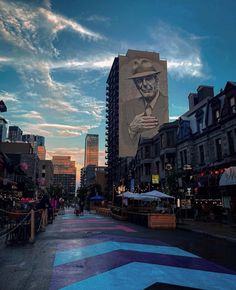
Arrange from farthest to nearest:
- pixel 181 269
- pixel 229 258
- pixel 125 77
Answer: pixel 125 77
pixel 229 258
pixel 181 269

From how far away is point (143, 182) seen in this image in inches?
1962

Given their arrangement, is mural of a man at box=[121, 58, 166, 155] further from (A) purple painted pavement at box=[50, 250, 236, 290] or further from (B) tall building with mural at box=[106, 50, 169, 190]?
(A) purple painted pavement at box=[50, 250, 236, 290]

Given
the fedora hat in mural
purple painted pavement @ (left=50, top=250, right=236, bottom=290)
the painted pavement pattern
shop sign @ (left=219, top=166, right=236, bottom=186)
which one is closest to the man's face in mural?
the fedora hat in mural

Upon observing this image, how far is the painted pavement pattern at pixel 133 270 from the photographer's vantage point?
20.8ft

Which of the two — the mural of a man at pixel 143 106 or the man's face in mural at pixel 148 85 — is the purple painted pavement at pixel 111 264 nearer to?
the mural of a man at pixel 143 106

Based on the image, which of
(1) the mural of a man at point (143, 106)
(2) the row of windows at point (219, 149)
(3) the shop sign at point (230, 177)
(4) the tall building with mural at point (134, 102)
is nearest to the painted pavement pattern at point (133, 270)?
(3) the shop sign at point (230, 177)

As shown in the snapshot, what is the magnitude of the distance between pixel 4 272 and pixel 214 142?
936 inches

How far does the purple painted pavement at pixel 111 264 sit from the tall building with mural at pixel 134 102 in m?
79.0

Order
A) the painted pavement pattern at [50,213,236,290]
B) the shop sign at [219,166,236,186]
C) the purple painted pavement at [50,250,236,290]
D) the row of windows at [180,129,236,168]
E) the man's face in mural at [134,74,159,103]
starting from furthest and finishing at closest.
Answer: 1. the man's face in mural at [134,74,159,103]
2. the row of windows at [180,129,236,168]
3. the shop sign at [219,166,236,186]
4. the purple painted pavement at [50,250,236,290]
5. the painted pavement pattern at [50,213,236,290]

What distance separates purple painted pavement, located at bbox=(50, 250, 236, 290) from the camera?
6820 mm

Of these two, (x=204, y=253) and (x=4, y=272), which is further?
(x=204, y=253)

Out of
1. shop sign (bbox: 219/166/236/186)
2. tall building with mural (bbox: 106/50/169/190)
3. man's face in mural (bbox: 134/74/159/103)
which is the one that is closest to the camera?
shop sign (bbox: 219/166/236/186)

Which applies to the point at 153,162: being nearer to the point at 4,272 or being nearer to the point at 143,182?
the point at 143,182

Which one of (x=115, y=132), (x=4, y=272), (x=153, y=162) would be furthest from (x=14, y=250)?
(x=115, y=132)
